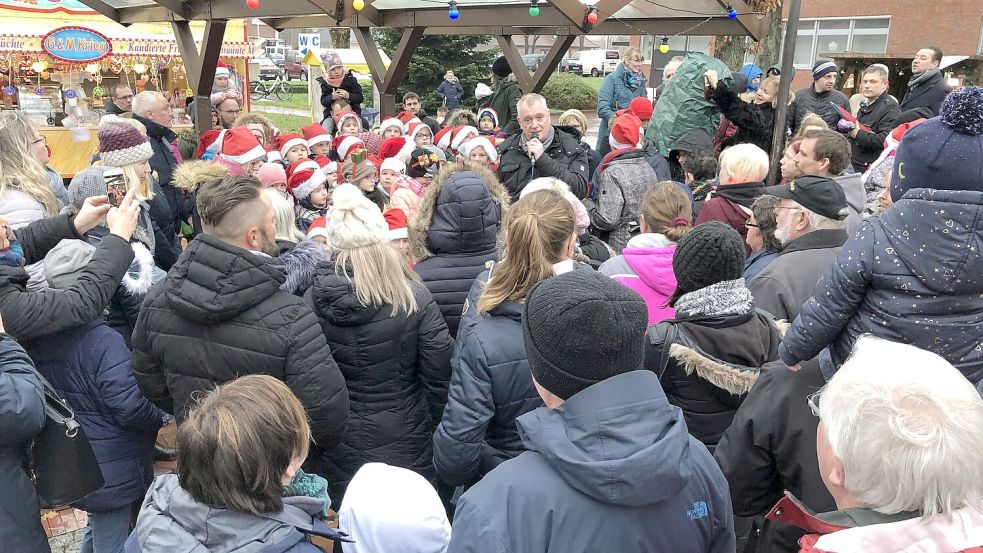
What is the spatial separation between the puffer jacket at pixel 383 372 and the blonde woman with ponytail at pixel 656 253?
856 millimetres

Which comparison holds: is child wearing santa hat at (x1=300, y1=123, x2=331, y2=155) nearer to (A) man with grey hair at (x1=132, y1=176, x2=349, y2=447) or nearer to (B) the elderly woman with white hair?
(A) man with grey hair at (x1=132, y1=176, x2=349, y2=447)

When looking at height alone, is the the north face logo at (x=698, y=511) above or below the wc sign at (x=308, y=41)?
below

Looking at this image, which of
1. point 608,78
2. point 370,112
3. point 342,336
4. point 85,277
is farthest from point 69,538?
point 370,112

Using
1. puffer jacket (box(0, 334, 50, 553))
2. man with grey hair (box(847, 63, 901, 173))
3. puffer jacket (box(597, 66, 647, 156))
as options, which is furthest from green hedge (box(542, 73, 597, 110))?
puffer jacket (box(0, 334, 50, 553))

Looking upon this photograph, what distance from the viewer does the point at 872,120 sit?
7.45 meters

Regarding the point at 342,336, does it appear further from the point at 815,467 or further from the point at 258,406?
the point at 815,467

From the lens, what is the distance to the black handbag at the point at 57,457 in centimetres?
234

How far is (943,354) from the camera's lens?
7.11ft

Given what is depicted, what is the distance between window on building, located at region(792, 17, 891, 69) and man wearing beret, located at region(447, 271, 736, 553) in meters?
26.8

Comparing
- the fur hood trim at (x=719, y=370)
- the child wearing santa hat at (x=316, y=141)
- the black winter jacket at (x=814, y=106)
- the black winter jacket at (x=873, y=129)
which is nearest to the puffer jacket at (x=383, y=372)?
the fur hood trim at (x=719, y=370)

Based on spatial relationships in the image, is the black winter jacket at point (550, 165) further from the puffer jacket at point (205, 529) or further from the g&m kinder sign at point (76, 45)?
the g&m kinder sign at point (76, 45)

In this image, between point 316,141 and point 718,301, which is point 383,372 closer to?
point 718,301

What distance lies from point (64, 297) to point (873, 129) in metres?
7.54

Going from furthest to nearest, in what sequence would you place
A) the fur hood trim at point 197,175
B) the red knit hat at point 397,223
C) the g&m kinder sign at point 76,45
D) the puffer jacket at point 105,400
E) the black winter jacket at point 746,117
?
the g&m kinder sign at point 76,45 → the black winter jacket at point 746,117 → the fur hood trim at point 197,175 → the red knit hat at point 397,223 → the puffer jacket at point 105,400
